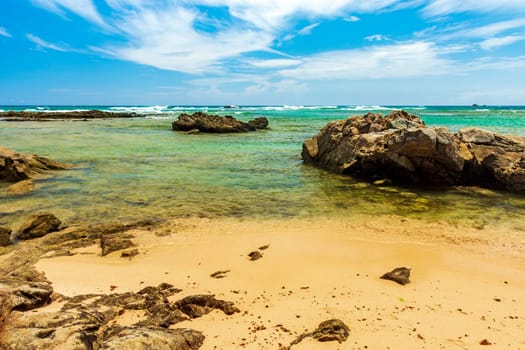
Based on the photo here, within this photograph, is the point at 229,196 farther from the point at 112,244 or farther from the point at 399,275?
the point at 399,275

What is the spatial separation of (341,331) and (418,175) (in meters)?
10.2

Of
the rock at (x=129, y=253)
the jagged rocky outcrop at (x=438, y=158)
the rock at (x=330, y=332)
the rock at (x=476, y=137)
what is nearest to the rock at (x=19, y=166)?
the rock at (x=129, y=253)

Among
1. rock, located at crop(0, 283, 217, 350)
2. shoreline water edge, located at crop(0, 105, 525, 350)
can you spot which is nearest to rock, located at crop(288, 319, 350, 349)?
shoreline water edge, located at crop(0, 105, 525, 350)

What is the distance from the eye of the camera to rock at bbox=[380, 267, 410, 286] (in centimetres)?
542

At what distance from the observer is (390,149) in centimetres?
1314

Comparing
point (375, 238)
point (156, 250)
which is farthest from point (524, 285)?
point (156, 250)

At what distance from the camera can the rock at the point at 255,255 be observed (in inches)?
252

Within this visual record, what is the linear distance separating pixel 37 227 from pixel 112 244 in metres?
A: 1.89

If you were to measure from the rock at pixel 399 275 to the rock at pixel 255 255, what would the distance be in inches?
81.7

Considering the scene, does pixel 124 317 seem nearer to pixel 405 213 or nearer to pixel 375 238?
pixel 375 238

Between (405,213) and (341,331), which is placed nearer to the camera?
(341,331)

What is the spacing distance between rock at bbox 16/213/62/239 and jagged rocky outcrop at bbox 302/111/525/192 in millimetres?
10363

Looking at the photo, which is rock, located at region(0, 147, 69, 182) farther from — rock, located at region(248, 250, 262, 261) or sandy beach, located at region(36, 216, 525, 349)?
rock, located at region(248, 250, 262, 261)

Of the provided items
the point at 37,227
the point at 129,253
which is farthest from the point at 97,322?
the point at 37,227
